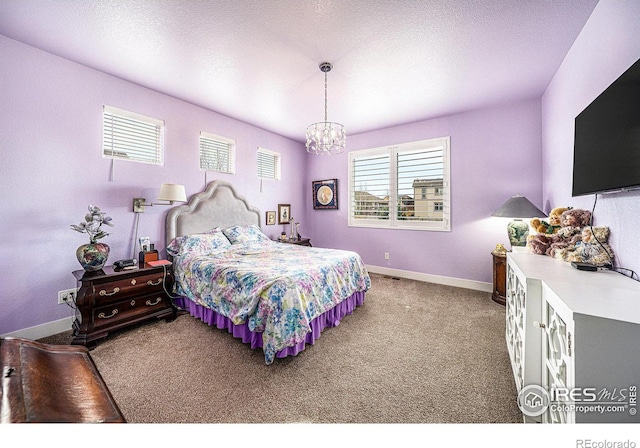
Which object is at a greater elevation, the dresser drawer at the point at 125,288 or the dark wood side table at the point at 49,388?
the dark wood side table at the point at 49,388

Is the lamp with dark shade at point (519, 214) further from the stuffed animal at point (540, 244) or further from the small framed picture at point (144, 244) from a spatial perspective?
the small framed picture at point (144, 244)

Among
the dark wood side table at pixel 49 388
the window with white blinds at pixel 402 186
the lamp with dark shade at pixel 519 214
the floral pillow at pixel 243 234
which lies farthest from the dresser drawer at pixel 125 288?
the lamp with dark shade at pixel 519 214

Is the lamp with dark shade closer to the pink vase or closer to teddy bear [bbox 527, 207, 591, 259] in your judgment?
teddy bear [bbox 527, 207, 591, 259]

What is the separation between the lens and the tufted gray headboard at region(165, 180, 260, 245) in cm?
315

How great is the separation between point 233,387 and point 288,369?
1.30 feet

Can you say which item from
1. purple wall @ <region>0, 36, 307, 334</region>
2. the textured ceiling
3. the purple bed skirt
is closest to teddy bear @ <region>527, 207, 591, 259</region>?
the textured ceiling

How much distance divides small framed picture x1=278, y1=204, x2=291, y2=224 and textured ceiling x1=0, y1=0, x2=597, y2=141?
2.05 meters

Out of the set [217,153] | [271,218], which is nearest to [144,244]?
[217,153]

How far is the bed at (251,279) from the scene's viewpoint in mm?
1930

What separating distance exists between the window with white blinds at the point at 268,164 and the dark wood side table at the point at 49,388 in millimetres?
3778

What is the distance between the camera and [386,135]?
4328 millimetres

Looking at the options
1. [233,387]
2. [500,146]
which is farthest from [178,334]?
[500,146]
